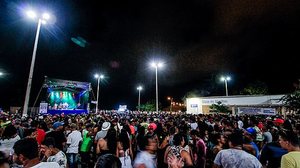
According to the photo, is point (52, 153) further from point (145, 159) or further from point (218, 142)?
point (218, 142)

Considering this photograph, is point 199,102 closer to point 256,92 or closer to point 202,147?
point 256,92

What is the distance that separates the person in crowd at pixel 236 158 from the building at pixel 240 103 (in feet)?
72.0

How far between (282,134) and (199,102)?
125 feet

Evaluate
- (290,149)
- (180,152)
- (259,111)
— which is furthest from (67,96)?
(290,149)

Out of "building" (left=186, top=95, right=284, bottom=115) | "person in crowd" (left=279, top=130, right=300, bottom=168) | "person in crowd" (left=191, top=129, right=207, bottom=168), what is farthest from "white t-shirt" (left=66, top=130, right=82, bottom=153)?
"building" (left=186, top=95, right=284, bottom=115)

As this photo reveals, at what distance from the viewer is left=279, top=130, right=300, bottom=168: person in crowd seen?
269cm

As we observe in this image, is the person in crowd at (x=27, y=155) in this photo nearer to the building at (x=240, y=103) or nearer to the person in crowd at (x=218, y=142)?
the person in crowd at (x=218, y=142)

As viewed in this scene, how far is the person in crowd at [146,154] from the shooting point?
10.3 ft

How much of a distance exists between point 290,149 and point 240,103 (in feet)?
116

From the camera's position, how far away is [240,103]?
115 feet

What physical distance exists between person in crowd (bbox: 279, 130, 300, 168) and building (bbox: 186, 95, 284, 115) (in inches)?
852

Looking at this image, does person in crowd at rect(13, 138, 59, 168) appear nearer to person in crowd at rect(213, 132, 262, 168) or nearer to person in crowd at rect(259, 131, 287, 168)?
person in crowd at rect(213, 132, 262, 168)

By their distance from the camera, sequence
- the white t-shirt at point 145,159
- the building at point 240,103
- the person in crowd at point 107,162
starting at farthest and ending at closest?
the building at point 240,103, the white t-shirt at point 145,159, the person in crowd at point 107,162

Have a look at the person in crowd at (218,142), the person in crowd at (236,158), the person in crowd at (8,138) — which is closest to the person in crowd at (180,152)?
the person in crowd at (236,158)
